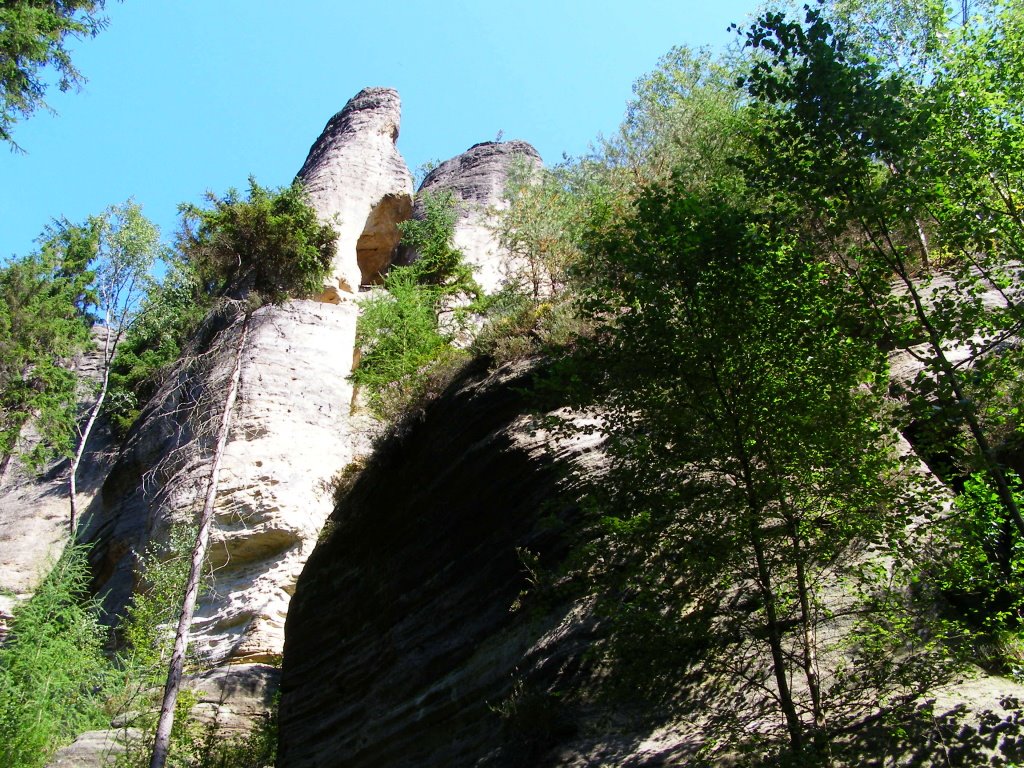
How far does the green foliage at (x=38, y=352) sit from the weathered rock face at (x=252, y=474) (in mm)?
2580

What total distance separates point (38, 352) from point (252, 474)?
1110cm

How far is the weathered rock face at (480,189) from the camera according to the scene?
28344mm

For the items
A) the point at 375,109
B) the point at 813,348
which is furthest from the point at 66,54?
the point at 375,109

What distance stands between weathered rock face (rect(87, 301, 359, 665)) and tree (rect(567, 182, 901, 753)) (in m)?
9.88

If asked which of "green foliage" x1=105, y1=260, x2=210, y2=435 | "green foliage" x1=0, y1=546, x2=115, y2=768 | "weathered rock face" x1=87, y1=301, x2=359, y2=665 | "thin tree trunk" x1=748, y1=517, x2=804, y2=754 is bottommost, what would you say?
"thin tree trunk" x1=748, y1=517, x2=804, y2=754

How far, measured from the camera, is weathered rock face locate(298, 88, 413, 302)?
28.9 meters

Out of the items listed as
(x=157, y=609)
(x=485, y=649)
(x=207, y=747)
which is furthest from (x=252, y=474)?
(x=485, y=649)

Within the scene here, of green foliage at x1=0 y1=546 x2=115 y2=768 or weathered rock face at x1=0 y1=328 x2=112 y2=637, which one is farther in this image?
weathered rock face at x1=0 y1=328 x2=112 y2=637

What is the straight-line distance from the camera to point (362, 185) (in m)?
30.5

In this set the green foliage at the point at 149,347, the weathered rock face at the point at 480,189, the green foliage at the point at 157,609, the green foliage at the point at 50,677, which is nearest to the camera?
the green foliage at the point at 50,677

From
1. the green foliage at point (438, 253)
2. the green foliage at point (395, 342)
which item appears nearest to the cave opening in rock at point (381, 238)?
the green foliage at point (438, 253)

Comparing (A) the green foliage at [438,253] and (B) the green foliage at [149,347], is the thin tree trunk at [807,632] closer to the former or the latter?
(A) the green foliage at [438,253]

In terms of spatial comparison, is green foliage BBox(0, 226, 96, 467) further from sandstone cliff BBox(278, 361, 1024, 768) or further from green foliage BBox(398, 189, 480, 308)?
sandstone cliff BBox(278, 361, 1024, 768)

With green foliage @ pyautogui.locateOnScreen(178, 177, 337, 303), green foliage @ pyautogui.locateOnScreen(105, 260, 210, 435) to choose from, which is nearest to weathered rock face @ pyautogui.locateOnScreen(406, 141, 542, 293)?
green foliage @ pyautogui.locateOnScreen(105, 260, 210, 435)
